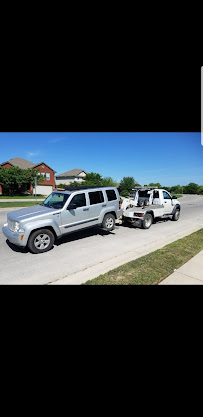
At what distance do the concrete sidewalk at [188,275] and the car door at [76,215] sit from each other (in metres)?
3.33

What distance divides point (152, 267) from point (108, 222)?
333 cm

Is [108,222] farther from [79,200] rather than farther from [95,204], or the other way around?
[79,200]

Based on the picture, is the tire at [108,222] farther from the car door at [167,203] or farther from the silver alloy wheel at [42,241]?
the car door at [167,203]

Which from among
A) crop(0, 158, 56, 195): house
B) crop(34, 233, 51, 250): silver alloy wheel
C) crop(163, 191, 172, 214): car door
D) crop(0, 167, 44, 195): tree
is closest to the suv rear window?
crop(34, 233, 51, 250): silver alloy wheel

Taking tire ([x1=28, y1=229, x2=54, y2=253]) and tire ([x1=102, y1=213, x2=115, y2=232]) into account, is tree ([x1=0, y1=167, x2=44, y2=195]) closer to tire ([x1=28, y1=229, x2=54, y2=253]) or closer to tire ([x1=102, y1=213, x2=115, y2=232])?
tire ([x1=102, y1=213, x2=115, y2=232])

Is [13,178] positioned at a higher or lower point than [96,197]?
higher

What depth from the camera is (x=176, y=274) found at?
12.4 feet

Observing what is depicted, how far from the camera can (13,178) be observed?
28953 millimetres

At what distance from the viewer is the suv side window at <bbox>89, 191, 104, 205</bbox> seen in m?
6.39

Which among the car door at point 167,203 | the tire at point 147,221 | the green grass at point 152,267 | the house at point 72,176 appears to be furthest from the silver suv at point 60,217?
the house at point 72,176

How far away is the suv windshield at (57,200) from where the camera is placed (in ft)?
18.9

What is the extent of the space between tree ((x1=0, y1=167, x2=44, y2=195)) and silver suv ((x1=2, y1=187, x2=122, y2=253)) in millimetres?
26251

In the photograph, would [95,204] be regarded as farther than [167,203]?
No

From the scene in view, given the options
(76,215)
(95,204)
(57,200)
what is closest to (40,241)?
(76,215)
